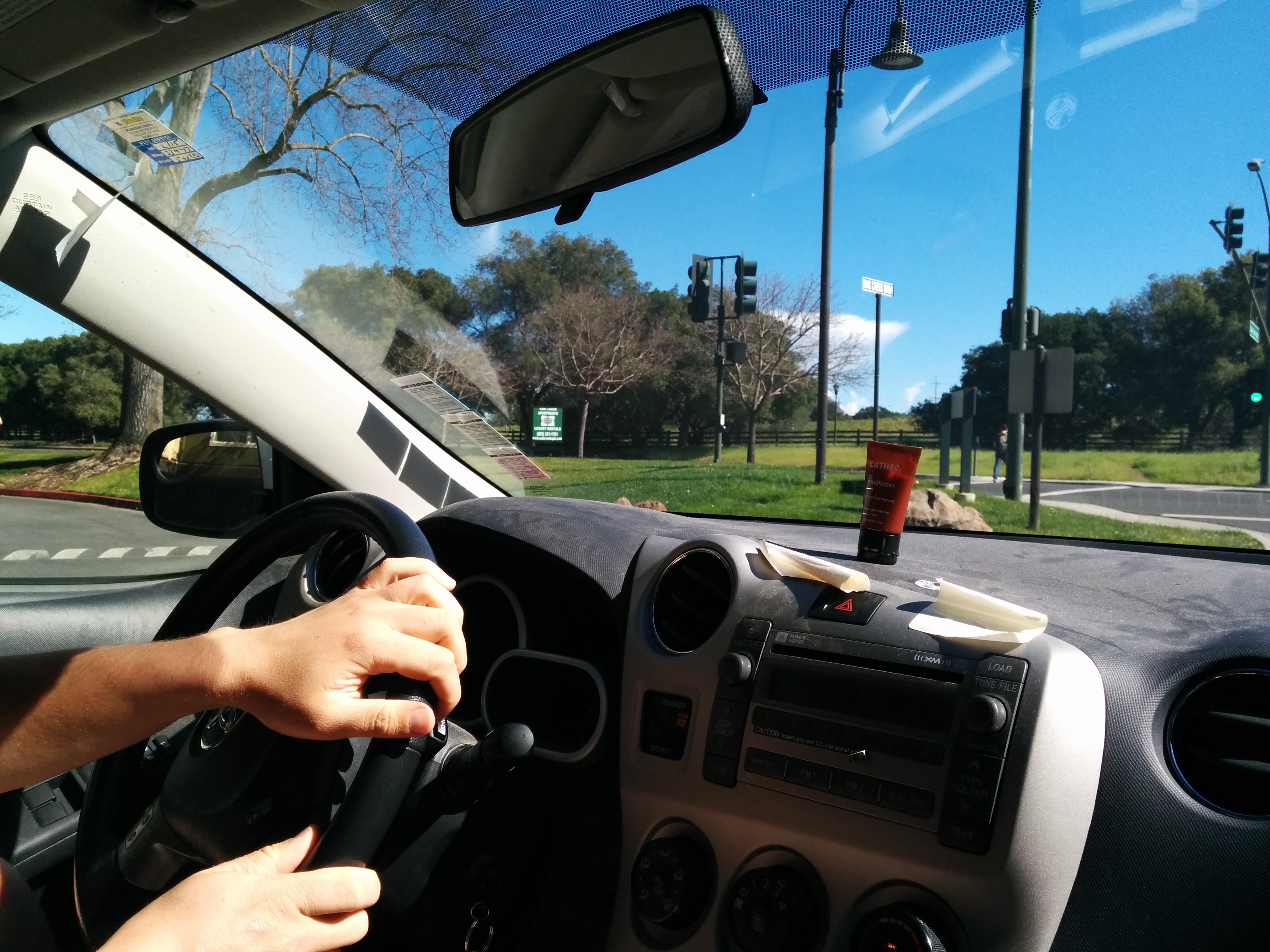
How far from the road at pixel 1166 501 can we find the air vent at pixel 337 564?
156cm

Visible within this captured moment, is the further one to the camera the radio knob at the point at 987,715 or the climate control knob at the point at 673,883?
the climate control knob at the point at 673,883

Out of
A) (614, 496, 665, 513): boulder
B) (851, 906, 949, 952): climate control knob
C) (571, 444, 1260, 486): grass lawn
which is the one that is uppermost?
(571, 444, 1260, 486): grass lawn

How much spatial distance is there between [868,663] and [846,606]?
14 centimetres

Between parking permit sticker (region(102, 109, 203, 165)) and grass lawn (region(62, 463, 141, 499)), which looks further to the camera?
grass lawn (region(62, 463, 141, 499))

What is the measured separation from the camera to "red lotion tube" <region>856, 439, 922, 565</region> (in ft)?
6.88

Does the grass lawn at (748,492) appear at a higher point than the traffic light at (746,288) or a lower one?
lower

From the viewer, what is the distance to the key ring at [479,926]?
6.23ft

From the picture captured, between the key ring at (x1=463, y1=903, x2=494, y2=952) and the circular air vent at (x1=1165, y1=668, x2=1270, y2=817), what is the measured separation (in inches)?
53.1

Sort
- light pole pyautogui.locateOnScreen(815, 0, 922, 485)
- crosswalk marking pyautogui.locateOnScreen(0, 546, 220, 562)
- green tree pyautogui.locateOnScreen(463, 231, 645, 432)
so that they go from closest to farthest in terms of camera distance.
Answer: light pole pyautogui.locateOnScreen(815, 0, 922, 485), green tree pyautogui.locateOnScreen(463, 231, 645, 432), crosswalk marking pyautogui.locateOnScreen(0, 546, 220, 562)

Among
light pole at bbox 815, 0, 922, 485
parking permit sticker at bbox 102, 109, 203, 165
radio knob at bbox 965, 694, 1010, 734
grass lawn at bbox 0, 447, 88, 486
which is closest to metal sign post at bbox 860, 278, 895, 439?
light pole at bbox 815, 0, 922, 485

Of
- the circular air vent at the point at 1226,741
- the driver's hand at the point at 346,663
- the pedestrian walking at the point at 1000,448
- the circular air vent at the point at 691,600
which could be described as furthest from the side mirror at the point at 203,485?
the circular air vent at the point at 1226,741

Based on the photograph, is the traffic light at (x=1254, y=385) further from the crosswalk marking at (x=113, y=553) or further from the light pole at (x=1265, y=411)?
the crosswalk marking at (x=113, y=553)

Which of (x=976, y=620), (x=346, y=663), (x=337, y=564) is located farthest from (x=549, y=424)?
(x=346, y=663)

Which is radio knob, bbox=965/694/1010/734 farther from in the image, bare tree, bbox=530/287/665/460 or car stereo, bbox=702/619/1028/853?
bare tree, bbox=530/287/665/460
